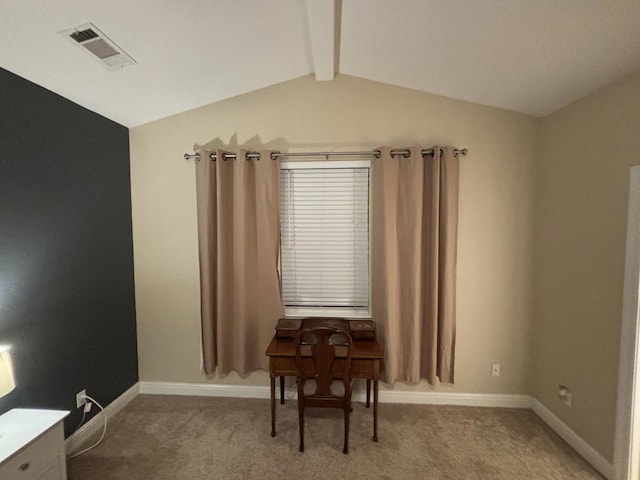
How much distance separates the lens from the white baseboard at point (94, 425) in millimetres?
2029

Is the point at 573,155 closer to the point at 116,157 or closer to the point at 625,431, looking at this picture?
the point at 625,431

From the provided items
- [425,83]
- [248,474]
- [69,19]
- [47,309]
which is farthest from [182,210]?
[425,83]

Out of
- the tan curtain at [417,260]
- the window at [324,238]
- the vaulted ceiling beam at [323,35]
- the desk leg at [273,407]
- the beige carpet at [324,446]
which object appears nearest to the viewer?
the vaulted ceiling beam at [323,35]

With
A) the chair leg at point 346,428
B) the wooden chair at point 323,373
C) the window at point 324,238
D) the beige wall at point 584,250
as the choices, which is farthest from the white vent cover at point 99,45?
the beige wall at point 584,250

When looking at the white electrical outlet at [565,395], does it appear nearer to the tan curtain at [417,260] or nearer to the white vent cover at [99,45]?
the tan curtain at [417,260]

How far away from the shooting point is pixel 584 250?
1.98 m

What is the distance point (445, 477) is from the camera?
1829 mm

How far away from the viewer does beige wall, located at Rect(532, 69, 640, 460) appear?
69.2 inches

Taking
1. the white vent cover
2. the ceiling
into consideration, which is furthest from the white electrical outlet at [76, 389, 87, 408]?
the white vent cover

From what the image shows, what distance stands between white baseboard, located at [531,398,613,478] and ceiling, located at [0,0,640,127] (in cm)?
246

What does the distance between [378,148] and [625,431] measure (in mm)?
2490

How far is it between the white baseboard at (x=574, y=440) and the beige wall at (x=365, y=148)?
7.9 inches

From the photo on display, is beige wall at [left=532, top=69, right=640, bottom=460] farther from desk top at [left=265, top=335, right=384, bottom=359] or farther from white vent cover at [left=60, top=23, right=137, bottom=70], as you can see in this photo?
white vent cover at [left=60, top=23, right=137, bottom=70]

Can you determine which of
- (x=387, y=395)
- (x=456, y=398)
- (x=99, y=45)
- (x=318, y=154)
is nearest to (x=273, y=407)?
(x=387, y=395)
